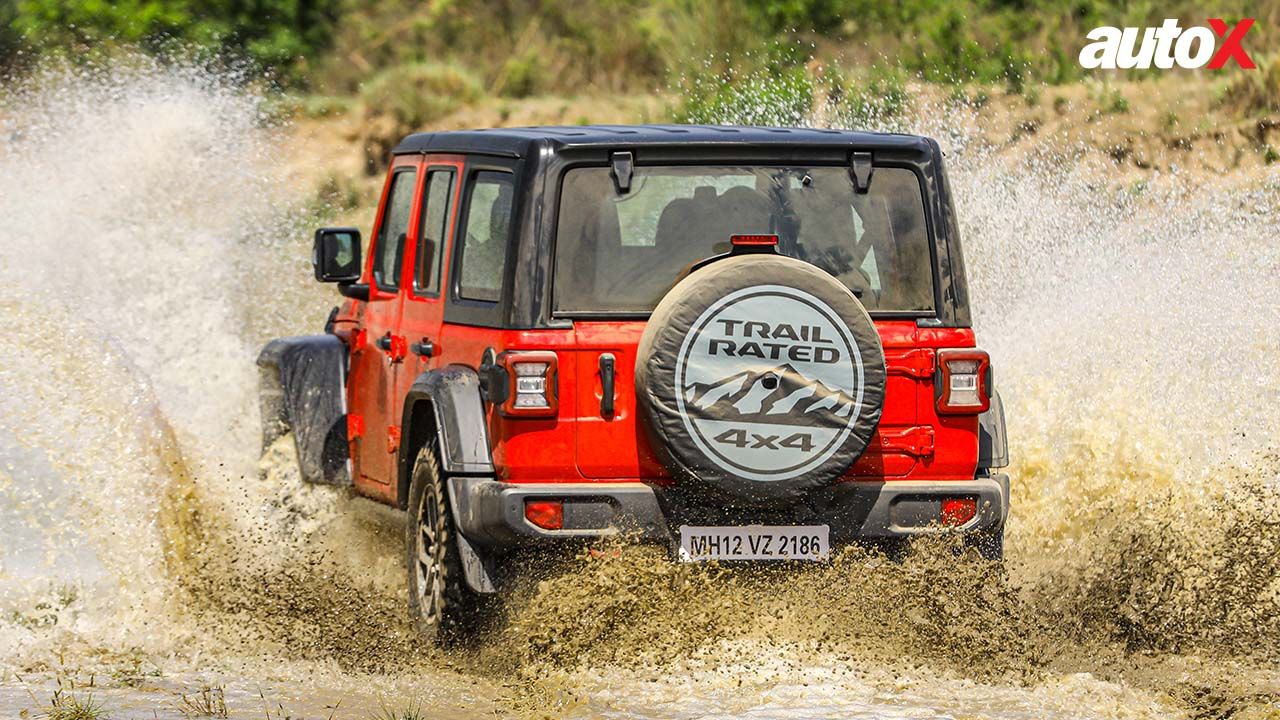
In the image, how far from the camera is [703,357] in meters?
5.98

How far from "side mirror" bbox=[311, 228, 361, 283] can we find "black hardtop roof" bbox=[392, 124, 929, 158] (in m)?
1.52

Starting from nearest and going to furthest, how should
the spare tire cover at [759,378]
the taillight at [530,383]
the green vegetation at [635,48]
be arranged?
1. the spare tire cover at [759,378]
2. the taillight at [530,383]
3. the green vegetation at [635,48]

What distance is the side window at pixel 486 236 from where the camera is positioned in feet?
21.3

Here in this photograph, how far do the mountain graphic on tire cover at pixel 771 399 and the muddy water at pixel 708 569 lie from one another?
1.94 feet

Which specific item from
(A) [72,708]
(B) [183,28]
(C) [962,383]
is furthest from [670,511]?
(B) [183,28]

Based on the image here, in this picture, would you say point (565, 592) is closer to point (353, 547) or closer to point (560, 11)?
point (353, 547)

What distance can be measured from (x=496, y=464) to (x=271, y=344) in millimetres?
2745

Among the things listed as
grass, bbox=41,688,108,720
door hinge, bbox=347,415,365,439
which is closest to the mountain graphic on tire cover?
grass, bbox=41,688,108,720

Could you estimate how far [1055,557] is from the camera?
325 inches

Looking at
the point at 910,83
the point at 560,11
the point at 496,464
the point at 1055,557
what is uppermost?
the point at 560,11

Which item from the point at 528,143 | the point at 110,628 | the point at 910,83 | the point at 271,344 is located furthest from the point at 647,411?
the point at 910,83

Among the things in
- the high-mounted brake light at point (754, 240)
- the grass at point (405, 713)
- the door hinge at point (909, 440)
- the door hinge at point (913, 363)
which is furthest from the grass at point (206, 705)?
the door hinge at point (913, 363)

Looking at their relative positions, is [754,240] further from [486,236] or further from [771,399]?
[486,236]

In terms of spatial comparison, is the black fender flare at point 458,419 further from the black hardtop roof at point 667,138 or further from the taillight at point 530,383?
the black hardtop roof at point 667,138
